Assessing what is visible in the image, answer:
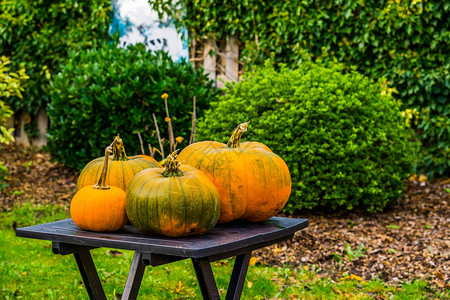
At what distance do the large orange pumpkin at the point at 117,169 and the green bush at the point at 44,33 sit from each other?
5639mm

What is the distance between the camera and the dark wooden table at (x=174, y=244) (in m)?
1.79

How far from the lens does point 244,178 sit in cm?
212

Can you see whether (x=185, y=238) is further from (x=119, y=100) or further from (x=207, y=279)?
(x=119, y=100)

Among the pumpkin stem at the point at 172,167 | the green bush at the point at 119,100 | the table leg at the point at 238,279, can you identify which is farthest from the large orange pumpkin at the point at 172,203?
the green bush at the point at 119,100

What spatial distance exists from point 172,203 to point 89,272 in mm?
752

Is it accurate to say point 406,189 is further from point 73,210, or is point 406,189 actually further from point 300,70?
point 73,210

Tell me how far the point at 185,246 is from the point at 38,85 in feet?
23.4

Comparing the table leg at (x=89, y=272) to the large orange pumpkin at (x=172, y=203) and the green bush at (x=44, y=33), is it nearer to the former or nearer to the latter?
the large orange pumpkin at (x=172, y=203)

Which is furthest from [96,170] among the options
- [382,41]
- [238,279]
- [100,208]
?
[382,41]

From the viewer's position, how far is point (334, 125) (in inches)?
183

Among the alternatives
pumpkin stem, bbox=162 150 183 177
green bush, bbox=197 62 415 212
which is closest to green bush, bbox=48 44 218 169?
green bush, bbox=197 62 415 212

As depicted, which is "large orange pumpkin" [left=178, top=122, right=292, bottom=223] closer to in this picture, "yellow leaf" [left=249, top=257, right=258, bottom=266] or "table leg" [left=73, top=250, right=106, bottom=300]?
"table leg" [left=73, top=250, right=106, bottom=300]

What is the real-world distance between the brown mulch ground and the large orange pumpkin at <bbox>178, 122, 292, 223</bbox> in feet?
5.41

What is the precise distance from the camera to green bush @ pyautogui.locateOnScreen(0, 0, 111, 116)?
766cm
